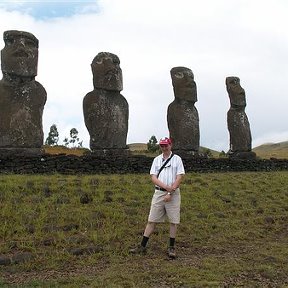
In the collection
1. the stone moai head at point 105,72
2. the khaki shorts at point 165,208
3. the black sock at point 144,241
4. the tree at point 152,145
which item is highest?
the stone moai head at point 105,72

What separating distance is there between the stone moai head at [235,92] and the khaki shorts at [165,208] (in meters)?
14.9

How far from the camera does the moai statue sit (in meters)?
19.4

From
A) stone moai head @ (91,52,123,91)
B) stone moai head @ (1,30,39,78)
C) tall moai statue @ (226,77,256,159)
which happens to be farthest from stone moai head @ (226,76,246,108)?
stone moai head @ (1,30,39,78)

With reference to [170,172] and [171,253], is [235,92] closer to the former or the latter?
[170,172]

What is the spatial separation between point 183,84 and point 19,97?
23.4 feet

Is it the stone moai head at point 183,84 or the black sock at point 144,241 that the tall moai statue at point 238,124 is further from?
the black sock at point 144,241

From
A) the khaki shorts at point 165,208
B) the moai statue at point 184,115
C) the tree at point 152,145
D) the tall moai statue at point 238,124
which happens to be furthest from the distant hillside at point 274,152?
the khaki shorts at point 165,208

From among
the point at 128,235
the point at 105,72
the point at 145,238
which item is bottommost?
the point at 128,235

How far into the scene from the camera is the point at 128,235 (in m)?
9.71

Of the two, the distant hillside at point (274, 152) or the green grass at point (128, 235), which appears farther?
the distant hillside at point (274, 152)

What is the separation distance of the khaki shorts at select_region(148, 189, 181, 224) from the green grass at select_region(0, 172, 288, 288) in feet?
2.11

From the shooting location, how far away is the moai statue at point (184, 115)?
1942cm

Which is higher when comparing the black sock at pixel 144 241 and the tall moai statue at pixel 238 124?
the tall moai statue at pixel 238 124

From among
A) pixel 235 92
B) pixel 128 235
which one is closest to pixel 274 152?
pixel 235 92
